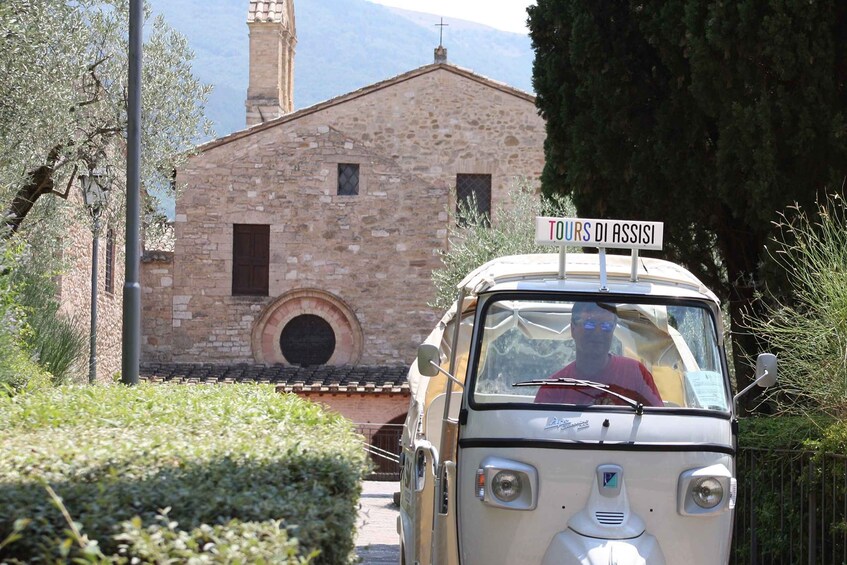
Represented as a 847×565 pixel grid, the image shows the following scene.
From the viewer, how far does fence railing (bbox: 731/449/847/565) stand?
6934 millimetres

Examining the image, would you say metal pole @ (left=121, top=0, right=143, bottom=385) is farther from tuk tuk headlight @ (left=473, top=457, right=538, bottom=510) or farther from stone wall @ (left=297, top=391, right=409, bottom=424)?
stone wall @ (left=297, top=391, right=409, bottom=424)

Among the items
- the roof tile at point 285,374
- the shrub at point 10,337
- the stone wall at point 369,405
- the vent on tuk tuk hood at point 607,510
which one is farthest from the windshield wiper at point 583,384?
the roof tile at point 285,374

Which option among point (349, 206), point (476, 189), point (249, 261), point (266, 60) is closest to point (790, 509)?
point (476, 189)

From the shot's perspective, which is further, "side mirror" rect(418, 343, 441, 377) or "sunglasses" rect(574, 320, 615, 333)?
"sunglasses" rect(574, 320, 615, 333)

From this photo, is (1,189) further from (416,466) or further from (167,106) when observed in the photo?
(416,466)

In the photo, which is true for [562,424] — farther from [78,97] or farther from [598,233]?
[78,97]

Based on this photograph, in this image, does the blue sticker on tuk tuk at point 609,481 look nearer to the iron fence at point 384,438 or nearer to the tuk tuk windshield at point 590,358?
the tuk tuk windshield at point 590,358

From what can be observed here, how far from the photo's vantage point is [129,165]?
34.8 ft

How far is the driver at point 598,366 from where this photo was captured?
5.88 m

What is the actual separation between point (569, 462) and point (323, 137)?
969 inches

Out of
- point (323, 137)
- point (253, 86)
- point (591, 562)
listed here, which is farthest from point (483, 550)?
point (253, 86)

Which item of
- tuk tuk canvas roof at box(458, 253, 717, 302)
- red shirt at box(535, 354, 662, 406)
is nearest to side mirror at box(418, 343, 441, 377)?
tuk tuk canvas roof at box(458, 253, 717, 302)

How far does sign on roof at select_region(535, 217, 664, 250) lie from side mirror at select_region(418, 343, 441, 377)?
0.78 metres

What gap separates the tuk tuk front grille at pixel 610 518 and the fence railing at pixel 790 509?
5.78ft
